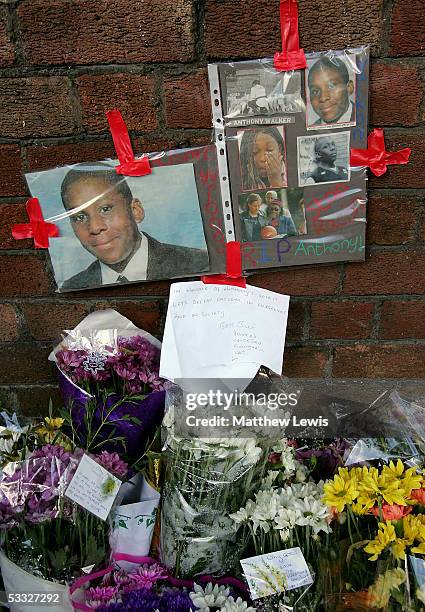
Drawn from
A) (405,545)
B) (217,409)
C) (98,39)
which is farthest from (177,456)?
(98,39)

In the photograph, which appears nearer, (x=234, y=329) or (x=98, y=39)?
(x=98, y=39)

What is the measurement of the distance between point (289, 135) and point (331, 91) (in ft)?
0.40

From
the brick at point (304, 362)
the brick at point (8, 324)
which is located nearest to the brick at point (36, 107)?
the brick at point (8, 324)

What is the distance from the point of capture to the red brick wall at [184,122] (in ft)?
3.74

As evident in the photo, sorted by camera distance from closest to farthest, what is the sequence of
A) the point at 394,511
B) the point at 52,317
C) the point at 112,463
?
1. the point at 394,511
2. the point at 112,463
3. the point at 52,317

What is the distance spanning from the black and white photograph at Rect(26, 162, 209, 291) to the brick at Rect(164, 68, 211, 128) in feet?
0.32

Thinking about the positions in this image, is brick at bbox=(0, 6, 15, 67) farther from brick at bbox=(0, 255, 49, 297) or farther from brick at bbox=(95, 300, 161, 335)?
brick at bbox=(95, 300, 161, 335)

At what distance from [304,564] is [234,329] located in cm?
54

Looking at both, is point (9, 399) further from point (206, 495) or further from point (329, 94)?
point (329, 94)

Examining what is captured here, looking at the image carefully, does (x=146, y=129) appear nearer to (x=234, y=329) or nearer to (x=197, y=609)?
(x=234, y=329)

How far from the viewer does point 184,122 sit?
1231 mm

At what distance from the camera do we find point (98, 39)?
1.16 metres

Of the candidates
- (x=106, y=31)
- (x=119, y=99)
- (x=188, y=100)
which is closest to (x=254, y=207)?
(x=188, y=100)

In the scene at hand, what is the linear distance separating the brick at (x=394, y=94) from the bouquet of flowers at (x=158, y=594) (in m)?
1.03
